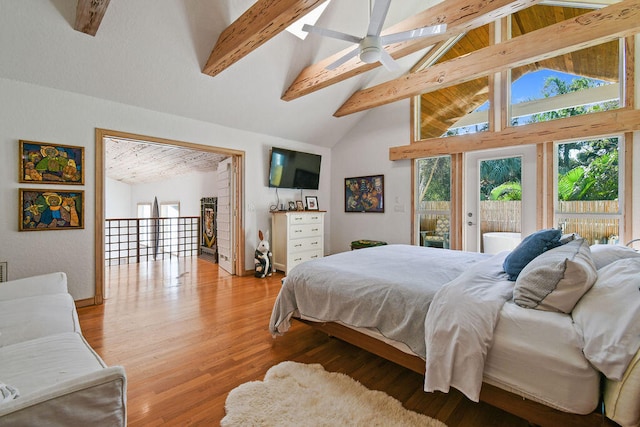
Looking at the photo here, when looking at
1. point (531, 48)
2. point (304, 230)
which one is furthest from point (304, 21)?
point (304, 230)

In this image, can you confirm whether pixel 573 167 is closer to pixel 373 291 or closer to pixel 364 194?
pixel 364 194

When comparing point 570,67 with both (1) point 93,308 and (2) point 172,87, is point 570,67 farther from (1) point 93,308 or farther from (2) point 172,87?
(1) point 93,308

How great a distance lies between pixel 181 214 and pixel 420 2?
7429 mm

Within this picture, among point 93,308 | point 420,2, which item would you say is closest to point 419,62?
point 420,2

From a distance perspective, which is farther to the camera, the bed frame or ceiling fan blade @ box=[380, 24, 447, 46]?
ceiling fan blade @ box=[380, 24, 447, 46]

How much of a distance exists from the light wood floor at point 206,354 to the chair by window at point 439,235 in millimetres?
2734

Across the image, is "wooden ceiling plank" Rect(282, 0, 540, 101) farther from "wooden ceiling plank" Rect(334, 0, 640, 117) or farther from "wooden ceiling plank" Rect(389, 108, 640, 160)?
"wooden ceiling plank" Rect(389, 108, 640, 160)

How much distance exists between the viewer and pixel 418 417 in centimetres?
145

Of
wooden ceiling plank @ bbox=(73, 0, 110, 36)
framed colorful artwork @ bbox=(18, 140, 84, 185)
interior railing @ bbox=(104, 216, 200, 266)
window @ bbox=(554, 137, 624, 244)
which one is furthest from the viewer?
interior railing @ bbox=(104, 216, 200, 266)

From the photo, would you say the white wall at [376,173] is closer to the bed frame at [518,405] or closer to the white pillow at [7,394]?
the bed frame at [518,405]

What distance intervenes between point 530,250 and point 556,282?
43cm

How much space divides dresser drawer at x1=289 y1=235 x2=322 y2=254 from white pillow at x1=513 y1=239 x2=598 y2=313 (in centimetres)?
342

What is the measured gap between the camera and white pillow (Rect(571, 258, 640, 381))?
102 cm

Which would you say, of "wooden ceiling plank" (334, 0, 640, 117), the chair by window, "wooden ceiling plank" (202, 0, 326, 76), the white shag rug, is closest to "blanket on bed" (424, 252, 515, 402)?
the white shag rug
